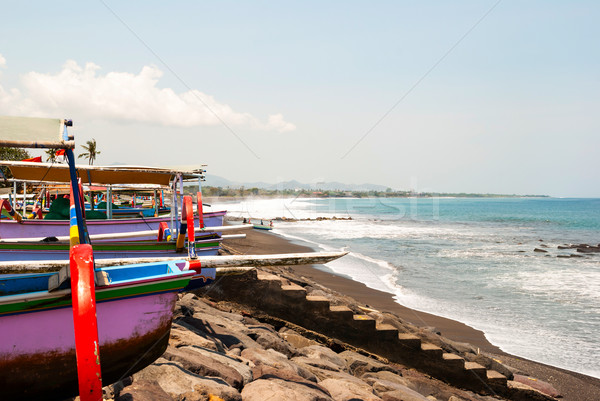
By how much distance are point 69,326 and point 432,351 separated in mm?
7285

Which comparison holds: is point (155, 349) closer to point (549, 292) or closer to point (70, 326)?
point (70, 326)

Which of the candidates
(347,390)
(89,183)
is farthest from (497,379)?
(89,183)

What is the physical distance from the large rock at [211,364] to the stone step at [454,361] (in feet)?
16.5

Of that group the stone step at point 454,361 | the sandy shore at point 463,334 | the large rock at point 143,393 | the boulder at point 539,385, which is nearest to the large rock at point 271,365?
the large rock at point 143,393

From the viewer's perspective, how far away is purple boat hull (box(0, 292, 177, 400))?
434cm

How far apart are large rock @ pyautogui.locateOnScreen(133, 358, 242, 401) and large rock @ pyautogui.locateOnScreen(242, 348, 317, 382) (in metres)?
1.06

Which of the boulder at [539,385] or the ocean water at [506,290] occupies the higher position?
the boulder at [539,385]

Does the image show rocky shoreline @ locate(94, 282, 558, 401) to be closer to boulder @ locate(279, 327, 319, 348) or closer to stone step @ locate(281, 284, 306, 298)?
boulder @ locate(279, 327, 319, 348)

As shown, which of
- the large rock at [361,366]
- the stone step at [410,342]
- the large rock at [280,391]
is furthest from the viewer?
the stone step at [410,342]

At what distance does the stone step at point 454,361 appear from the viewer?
8844mm

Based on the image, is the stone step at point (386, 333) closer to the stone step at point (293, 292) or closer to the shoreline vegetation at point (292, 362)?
the shoreline vegetation at point (292, 362)

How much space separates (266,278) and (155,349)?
16.5 feet

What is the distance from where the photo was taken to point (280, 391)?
16.8ft

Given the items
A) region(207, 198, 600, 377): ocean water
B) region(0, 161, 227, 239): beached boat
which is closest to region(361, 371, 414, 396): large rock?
region(207, 198, 600, 377): ocean water
